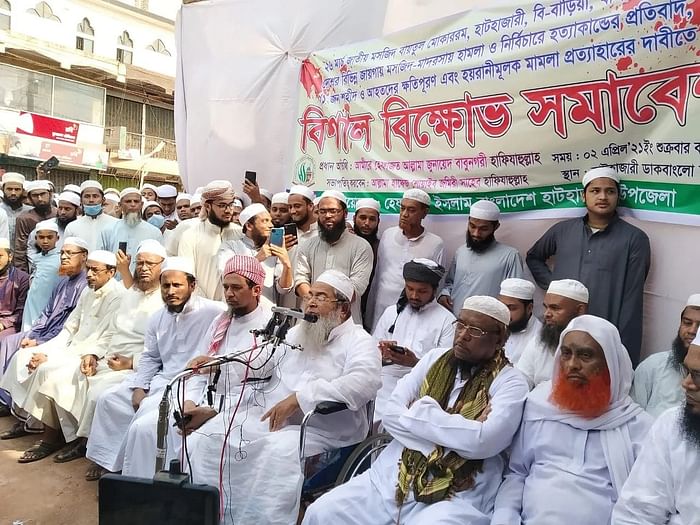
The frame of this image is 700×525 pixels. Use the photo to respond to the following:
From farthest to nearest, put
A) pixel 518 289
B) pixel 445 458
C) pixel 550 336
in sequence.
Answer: pixel 518 289, pixel 550 336, pixel 445 458

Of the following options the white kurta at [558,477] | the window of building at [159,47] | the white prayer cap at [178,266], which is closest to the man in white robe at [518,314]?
the white kurta at [558,477]

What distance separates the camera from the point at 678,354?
2934 millimetres

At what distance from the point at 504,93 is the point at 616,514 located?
2991 mm

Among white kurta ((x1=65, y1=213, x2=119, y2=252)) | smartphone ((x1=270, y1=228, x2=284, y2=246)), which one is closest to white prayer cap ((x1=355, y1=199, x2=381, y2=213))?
smartphone ((x1=270, y1=228, x2=284, y2=246))

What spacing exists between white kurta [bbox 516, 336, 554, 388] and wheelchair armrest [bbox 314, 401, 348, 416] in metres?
1.05

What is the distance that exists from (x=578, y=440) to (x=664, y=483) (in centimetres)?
41

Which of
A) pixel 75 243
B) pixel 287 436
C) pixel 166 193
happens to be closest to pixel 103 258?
pixel 75 243

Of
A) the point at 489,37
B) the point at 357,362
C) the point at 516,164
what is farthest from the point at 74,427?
the point at 489,37

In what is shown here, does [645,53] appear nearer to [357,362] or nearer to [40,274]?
[357,362]

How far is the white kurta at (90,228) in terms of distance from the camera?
638 cm

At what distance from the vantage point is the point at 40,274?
5.78 metres

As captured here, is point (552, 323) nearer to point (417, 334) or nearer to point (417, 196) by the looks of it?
point (417, 334)

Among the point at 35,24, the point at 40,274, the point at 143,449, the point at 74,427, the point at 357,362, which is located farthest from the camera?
the point at 35,24

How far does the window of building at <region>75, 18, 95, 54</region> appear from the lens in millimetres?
20250
